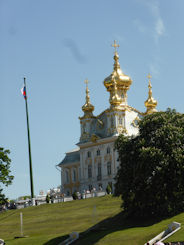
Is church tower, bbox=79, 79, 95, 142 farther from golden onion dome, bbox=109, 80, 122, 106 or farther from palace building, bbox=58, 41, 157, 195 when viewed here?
golden onion dome, bbox=109, 80, 122, 106

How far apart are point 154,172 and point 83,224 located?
834 cm

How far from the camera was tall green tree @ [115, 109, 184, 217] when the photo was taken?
41.7 meters

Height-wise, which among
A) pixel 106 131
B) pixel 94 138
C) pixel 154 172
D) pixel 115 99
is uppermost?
pixel 115 99

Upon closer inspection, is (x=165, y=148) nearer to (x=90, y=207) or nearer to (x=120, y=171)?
(x=120, y=171)

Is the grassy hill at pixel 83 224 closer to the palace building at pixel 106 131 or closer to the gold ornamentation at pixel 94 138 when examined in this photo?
the palace building at pixel 106 131

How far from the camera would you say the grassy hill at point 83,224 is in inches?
1499

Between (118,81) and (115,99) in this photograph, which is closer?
(115,99)

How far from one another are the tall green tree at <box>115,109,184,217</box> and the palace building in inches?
1583

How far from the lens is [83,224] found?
46.4m

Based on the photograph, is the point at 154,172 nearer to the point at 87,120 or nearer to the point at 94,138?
the point at 94,138

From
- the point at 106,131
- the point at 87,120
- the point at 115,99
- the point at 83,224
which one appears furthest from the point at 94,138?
the point at 83,224

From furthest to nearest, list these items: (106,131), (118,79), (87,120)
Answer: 1. (118,79)
2. (87,120)
3. (106,131)

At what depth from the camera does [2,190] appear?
6262 centimetres

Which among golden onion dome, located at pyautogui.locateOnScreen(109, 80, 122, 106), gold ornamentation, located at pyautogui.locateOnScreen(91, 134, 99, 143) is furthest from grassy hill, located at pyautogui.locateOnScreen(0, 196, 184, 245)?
golden onion dome, located at pyautogui.locateOnScreen(109, 80, 122, 106)
